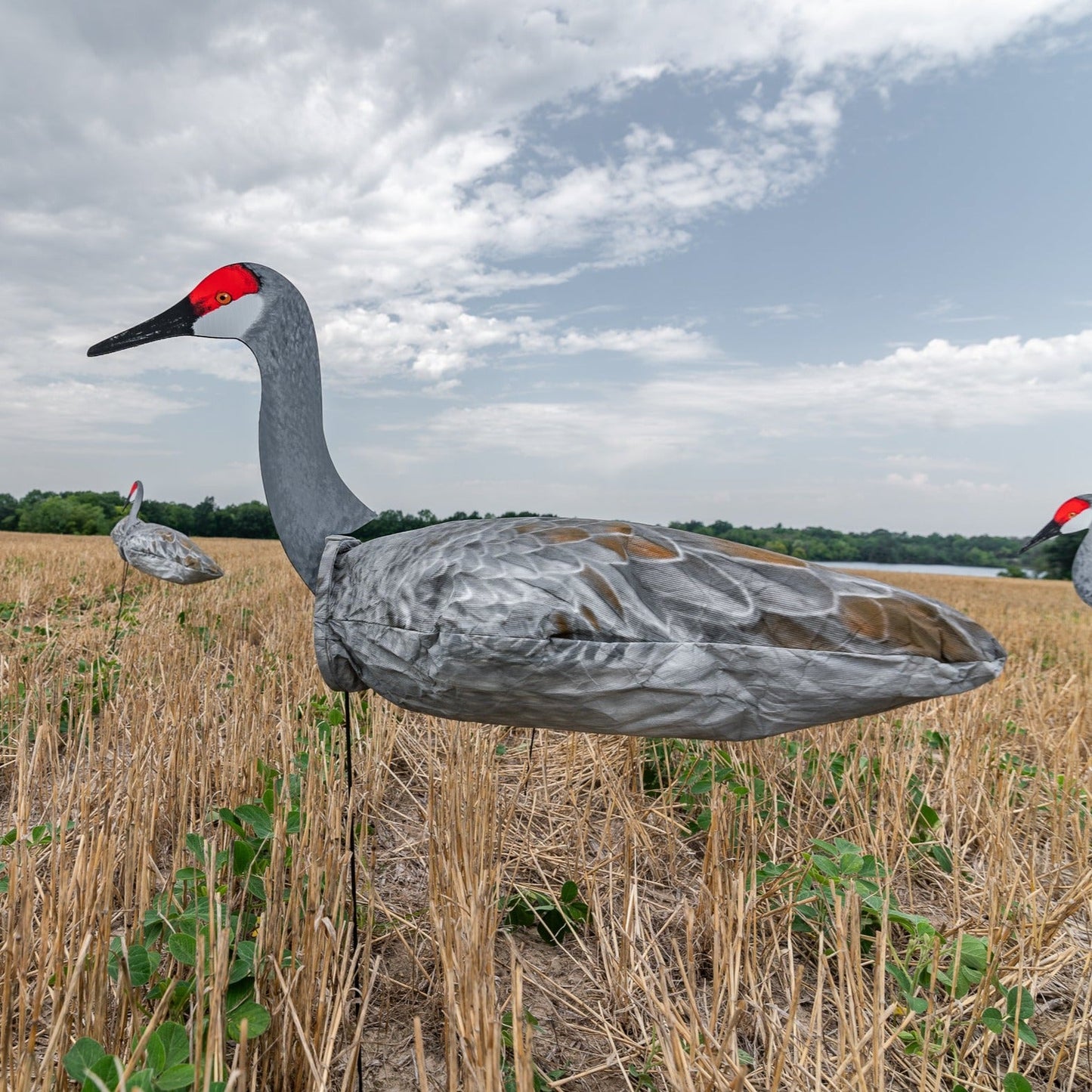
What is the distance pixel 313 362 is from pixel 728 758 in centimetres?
251

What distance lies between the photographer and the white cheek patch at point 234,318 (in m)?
2.14

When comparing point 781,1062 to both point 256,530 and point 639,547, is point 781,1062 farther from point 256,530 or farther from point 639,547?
point 256,530

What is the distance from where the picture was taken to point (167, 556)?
6207 millimetres

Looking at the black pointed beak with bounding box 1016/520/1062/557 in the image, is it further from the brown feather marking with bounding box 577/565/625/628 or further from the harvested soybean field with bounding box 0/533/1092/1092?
the brown feather marking with bounding box 577/565/625/628

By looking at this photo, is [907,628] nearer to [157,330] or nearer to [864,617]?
[864,617]

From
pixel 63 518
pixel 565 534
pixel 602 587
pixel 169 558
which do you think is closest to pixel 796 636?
pixel 602 587

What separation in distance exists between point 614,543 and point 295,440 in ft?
3.32

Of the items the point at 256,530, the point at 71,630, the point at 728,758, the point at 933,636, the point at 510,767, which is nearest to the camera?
the point at 933,636

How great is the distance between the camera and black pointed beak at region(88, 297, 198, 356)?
7.35 feet

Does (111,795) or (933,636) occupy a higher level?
(933,636)

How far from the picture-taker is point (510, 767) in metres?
3.60

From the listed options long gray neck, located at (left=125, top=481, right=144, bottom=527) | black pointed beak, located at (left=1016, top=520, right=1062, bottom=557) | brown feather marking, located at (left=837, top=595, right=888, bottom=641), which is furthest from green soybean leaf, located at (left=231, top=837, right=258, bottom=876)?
black pointed beak, located at (left=1016, top=520, right=1062, bottom=557)

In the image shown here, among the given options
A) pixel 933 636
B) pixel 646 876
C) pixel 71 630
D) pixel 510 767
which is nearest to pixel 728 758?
pixel 646 876

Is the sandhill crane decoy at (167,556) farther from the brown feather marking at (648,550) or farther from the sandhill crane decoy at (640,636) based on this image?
the brown feather marking at (648,550)
